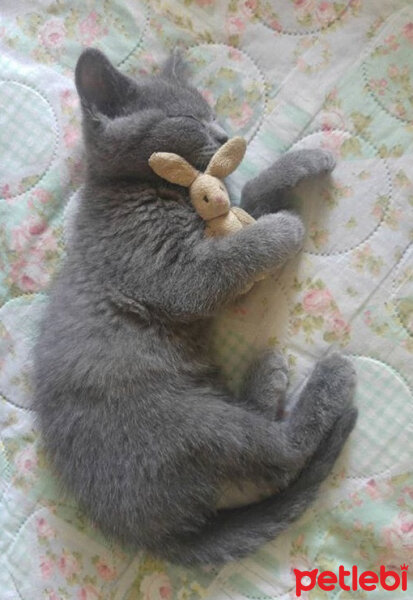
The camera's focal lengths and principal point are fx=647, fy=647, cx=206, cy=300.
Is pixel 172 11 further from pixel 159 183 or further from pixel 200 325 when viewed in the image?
pixel 200 325

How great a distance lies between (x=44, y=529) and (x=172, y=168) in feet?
2.17

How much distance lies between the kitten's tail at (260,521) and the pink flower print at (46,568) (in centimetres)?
23

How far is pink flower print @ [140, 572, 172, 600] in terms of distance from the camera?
1.07m

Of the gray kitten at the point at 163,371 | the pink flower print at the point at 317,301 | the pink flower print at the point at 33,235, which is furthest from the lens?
the pink flower print at the point at 33,235

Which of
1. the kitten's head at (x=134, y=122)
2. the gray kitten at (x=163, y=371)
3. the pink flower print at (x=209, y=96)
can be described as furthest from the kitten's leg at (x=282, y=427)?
the pink flower print at (x=209, y=96)

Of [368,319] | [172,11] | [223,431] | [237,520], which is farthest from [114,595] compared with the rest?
[172,11]

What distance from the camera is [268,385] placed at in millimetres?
1061

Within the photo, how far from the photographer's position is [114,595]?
3.57ft

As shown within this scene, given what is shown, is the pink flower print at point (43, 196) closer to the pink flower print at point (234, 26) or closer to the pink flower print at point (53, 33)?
the pink flower print at point (53, 33)

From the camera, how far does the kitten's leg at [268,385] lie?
3.49ft

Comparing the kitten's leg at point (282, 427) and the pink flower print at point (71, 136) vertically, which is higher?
the pink flower print at point (71, 136)

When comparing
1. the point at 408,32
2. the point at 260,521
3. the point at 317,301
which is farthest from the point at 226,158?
the point at 260,521

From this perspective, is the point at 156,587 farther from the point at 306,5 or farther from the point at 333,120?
the point at 306,5

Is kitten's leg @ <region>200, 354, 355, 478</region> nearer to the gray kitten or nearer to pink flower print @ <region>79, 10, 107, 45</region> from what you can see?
the gray kitten
